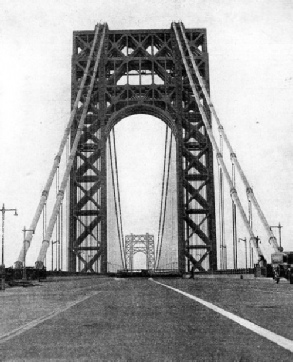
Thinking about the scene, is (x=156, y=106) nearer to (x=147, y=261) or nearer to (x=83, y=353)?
(x=83, y=353)

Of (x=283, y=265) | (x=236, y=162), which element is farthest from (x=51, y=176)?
(x=283, y=265)

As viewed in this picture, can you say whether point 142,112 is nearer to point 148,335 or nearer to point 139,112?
point 139,112

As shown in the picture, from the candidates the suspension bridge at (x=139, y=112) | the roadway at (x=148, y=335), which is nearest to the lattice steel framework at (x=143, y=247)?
the suspension bridge at (x=139, y=112)

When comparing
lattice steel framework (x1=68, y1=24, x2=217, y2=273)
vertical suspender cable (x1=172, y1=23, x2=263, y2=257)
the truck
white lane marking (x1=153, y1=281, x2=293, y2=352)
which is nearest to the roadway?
white lane marking (x1=153, y1=281, x2=293, y2=352)

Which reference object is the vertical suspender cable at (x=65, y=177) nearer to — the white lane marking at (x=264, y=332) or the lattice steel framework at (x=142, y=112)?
the lattice steel framework at (x=142, y=112)

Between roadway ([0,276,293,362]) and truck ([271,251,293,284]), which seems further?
truck ([271,251,293,284])

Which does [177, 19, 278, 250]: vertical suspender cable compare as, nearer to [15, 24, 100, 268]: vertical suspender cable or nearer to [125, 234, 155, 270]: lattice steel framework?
[15, 24, 100, 268]: vertical suspender cable

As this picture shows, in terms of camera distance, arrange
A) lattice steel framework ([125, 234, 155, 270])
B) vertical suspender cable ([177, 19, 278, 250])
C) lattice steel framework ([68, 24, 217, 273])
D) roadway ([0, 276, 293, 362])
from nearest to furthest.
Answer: roadway ([0, 276, 293, 362]) < vertical suspender cable ([177, 19, 278, 250]) < lattice steel framework ([68, 24, 217, 273]) < lattice steel framework ([125, 234, 155, 270])
